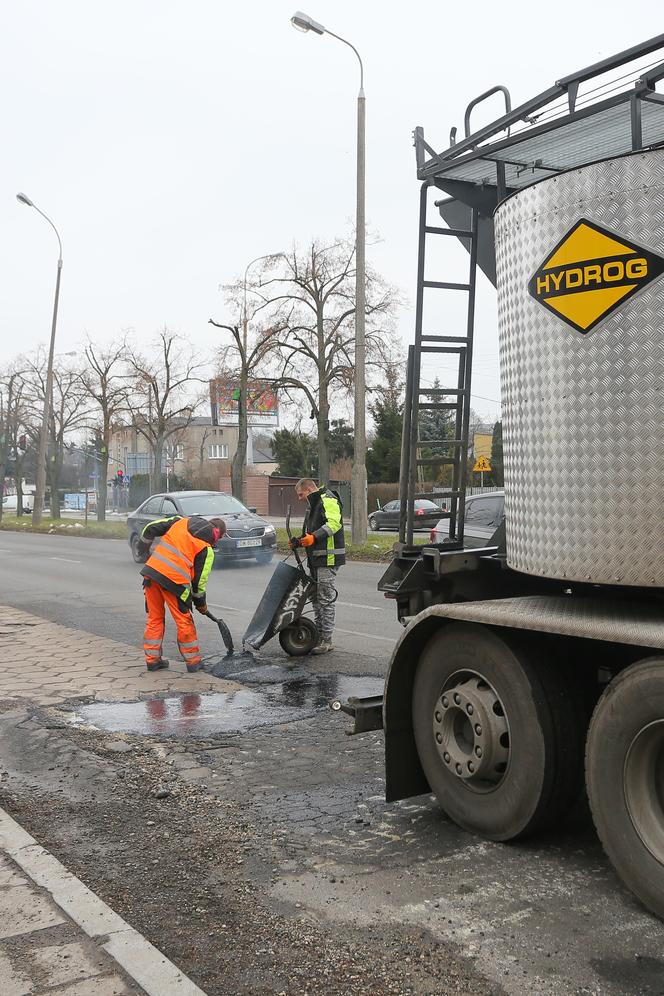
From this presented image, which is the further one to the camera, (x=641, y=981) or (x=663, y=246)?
(x=663, y=246)

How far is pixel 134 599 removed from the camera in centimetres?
1345

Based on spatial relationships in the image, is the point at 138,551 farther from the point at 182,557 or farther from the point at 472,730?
the point at 472,730

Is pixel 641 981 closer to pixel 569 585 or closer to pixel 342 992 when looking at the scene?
pixel 342 992

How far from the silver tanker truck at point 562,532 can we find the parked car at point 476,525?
19 cm

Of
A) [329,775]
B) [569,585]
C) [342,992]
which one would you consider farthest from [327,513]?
[342,992]

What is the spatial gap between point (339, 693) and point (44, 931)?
4.05m

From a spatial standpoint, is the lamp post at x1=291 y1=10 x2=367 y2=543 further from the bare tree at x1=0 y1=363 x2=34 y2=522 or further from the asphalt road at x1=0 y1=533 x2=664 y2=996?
the bare tree at x1=0 y1=363 x2=34 y2=522

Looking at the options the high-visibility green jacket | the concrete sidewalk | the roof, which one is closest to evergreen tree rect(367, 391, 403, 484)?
the roof

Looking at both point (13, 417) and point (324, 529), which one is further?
point (13, 417)

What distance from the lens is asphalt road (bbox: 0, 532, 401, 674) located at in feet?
32.1

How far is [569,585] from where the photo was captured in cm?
395

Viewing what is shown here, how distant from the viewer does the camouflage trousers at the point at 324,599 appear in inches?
335

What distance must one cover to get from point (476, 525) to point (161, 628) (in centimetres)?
376

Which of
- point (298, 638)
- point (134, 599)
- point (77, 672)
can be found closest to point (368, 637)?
point (298, 638)
